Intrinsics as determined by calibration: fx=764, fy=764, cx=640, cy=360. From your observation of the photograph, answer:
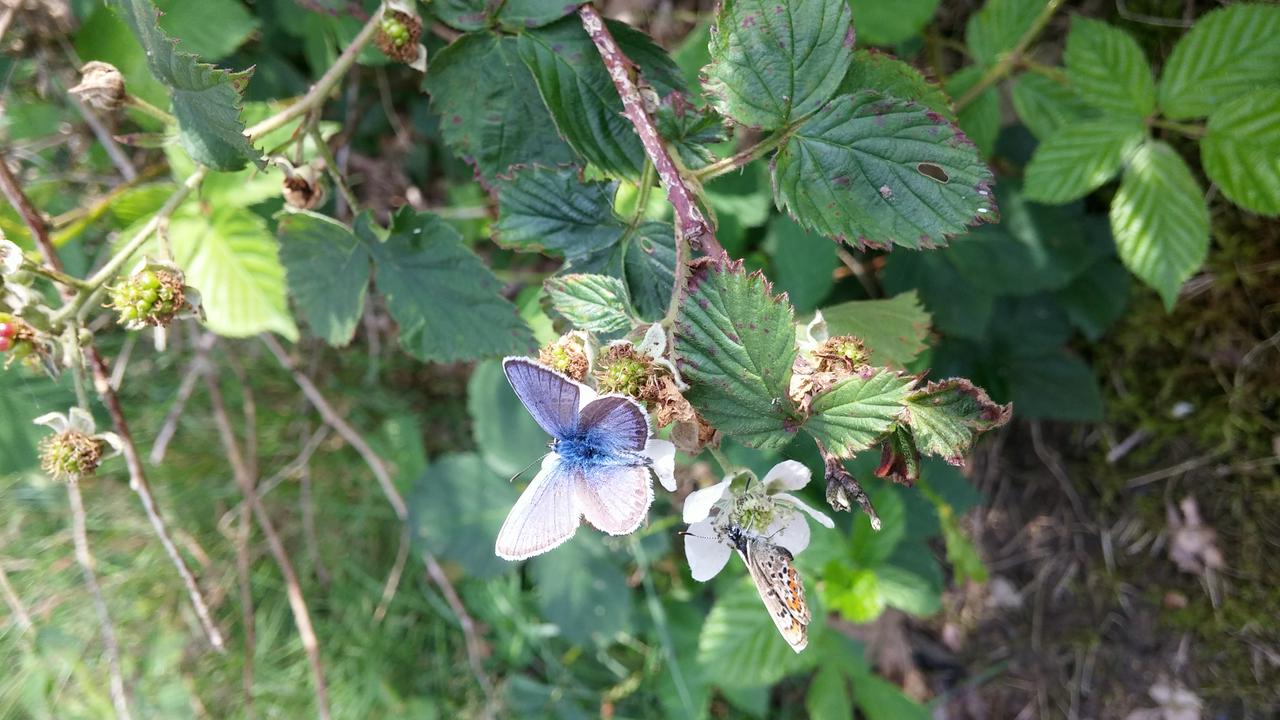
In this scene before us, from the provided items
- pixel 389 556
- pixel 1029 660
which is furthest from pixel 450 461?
pixel 1029 660

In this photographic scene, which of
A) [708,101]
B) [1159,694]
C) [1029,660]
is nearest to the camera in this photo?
[708,101]

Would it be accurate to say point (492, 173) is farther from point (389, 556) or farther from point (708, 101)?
point (389, 556)

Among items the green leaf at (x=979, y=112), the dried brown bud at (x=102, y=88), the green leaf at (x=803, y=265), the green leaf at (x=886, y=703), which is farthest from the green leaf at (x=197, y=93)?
the green leaf at (x=886, y=703)

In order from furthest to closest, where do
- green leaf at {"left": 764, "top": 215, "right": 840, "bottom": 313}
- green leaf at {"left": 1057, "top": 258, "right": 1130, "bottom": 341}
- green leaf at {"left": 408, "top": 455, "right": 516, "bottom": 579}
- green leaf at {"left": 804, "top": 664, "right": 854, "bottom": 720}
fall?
green leaf at {"left": 408, "top": 455, "right": 516, "bottom": 579}
green leaf at {"left": 804, "top": 664, "right": 854, "bottom": 720}
green leaf at {"left": 1057, "top": 258, "right": 1130, "bottom": 341}
green leaf at {"left": 764, "top": 215, "right": 840, "bottom": 313}

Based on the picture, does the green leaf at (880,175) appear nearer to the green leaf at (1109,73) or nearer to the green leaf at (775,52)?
the green leaf at (775,52)

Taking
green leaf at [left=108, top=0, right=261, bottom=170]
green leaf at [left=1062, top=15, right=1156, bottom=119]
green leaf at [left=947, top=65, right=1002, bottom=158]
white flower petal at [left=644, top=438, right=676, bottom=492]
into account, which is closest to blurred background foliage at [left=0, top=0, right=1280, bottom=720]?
green leaf at [left=947, top=65, right=1002, bottom=158]

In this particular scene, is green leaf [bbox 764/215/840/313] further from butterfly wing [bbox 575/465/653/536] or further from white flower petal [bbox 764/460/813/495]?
butterfly wing [bbox 575/465/653/536]
